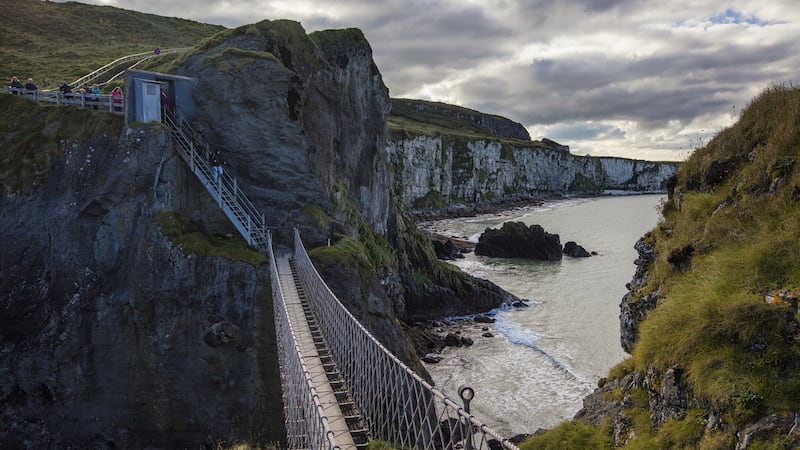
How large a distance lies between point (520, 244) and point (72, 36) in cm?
5086

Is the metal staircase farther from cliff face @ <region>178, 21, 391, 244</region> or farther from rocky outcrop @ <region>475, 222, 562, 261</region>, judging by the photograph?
rocky outcrop @ <region>475, 222, 562, 261</region>

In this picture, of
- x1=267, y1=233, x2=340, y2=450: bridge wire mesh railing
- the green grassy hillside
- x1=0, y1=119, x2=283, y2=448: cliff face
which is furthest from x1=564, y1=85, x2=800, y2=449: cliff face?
the green grassy hillside

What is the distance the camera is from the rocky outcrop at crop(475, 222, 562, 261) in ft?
198

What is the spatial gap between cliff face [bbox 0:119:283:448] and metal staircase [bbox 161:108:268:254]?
1027 millimetres

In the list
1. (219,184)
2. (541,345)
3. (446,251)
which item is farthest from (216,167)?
(446,251)

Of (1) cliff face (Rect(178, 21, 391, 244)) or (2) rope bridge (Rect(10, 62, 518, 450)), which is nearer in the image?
(2) rope bridge (Rect(10, 62, 518, 450))

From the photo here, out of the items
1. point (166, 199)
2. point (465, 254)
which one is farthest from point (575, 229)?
point (166, 199)

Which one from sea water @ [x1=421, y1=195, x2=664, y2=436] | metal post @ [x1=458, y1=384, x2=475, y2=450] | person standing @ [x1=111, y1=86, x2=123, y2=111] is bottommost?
sea water @ [x1=421, y1=195, x2=664, y2=436]

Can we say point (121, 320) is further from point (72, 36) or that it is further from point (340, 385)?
point (72, 36)

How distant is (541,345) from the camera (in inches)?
1243

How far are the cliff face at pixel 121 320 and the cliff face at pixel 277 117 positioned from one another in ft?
10.2

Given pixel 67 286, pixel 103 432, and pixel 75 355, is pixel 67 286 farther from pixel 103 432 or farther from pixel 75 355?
pixel 103 432

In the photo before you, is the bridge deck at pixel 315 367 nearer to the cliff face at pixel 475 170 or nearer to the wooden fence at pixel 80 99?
the wooden fence at pixel 80 99

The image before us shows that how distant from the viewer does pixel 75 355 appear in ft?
59.5
